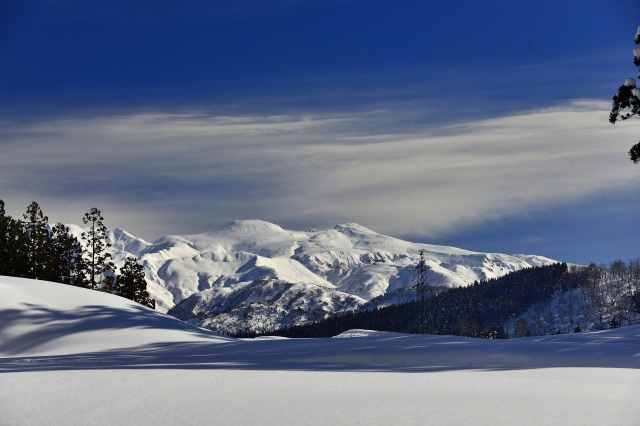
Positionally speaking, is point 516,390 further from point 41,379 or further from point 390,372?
point 41,379

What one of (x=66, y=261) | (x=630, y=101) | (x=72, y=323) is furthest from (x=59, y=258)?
(x=630, y=101)

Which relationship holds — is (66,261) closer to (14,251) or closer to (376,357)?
(14,251)

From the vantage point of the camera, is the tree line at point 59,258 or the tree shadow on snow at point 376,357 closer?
the tree shadow on snow at point 376,357

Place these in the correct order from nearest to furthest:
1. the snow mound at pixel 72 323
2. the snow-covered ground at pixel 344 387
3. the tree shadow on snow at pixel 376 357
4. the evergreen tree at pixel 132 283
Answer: the snow-covered ground at pixel 344 387
the tree shadow on snow at pixel 376 357
the snow mound at pixel 72 323
the evergreen tree at pixel 132 283

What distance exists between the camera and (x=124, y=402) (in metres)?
10.8

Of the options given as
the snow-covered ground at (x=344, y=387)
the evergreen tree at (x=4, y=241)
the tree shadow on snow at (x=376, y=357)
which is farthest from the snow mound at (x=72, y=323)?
the evergreen tree at (x=4, y=241)

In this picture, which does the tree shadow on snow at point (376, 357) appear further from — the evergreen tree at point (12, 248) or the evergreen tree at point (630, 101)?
the evergreen tree at point (12, 248)

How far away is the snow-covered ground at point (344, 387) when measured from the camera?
32.9 feet

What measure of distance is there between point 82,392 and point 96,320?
837 inches

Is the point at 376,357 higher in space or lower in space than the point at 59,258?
lower

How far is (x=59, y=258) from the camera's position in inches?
3046

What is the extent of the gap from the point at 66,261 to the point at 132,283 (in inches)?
291

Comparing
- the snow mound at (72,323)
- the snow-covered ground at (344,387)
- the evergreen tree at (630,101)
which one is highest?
the evergreen tree at (630,101)

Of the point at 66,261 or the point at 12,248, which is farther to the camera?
the point at 66,261
